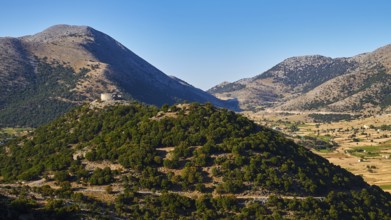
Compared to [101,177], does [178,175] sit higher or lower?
higher

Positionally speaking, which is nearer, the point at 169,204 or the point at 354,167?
the point at 169,204

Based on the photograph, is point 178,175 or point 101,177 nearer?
point 101,177

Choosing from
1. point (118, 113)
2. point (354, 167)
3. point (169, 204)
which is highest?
point (118, 113)

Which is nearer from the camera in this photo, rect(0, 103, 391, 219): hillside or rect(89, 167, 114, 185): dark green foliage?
rect(0, 103, 391, 219): hillside

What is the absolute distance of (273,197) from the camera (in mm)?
45281

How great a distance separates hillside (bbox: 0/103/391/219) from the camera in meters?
42.3

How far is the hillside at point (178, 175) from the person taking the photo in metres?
42.3

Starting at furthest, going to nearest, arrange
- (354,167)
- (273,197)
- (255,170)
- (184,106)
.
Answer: (354,167) < (184,106) < (255,170) < (273,197)

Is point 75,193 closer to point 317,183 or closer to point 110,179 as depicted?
point 110,179

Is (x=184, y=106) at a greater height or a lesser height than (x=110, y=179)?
greater

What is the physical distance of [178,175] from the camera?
49000 millimetres

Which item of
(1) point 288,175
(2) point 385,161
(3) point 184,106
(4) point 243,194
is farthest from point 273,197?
(2) point 385,161

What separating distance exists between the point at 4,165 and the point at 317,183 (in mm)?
48416

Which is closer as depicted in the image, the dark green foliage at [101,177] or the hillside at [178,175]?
the hillside at [178,175]
